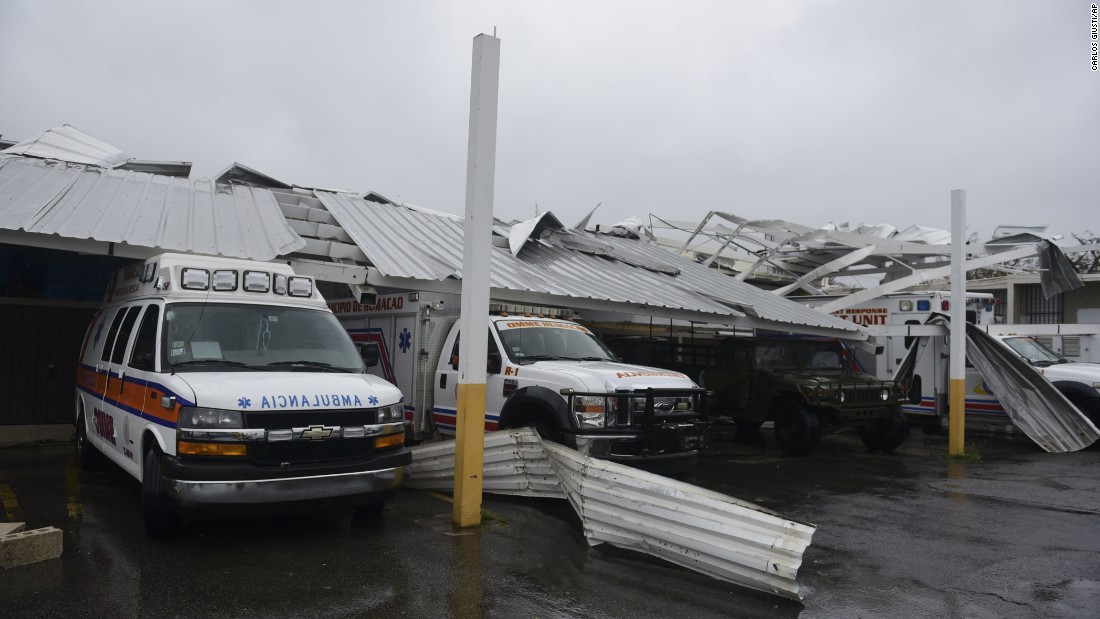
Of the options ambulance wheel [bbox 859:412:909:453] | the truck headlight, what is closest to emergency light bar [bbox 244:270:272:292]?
the truck headlight

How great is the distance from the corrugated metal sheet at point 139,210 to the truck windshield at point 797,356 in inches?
280

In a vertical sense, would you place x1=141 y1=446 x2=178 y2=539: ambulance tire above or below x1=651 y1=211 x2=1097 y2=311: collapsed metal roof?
below

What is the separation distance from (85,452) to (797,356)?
969 centimetres

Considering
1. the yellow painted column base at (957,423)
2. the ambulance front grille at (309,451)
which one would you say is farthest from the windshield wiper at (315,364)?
the yellow painted column base at (957,423)

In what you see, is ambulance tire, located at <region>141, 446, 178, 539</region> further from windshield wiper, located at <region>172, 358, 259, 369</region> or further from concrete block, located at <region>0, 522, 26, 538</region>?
concrete block, located at <region>0, 522, 26, 538</region>

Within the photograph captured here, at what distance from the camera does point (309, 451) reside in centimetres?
584

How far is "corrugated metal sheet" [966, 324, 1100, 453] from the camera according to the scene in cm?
1242

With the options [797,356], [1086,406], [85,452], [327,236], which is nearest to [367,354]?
[85,452]

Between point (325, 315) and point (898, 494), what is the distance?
6505mm

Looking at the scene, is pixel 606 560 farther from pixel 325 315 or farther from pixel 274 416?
pixel 325 315

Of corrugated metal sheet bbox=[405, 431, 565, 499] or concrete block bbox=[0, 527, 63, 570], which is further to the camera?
corrugated metal sheet bbox=[405, 431, 565, 499]

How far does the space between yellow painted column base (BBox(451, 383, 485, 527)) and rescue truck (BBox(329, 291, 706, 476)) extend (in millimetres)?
1015

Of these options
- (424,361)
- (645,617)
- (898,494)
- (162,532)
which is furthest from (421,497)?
(898,494)

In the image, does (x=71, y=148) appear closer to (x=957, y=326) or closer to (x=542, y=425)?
(x=542, y=425)
